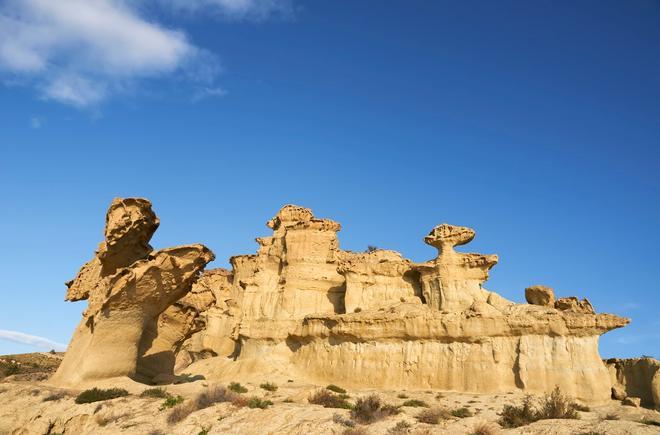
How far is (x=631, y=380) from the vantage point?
79.9 feet

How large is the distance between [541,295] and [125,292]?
2269cm

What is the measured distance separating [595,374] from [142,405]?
19704 mm

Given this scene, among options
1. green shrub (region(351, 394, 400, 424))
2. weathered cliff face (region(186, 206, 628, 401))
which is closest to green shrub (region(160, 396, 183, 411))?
green shrub (region(351, 394, 400, 424))

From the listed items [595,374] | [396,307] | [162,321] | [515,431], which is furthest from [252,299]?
[515,431]

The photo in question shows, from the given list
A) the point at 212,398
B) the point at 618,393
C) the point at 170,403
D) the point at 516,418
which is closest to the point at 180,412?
the point at 212,398

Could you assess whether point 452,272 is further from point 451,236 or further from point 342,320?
point 342,320

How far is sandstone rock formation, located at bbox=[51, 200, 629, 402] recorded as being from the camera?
2380cm

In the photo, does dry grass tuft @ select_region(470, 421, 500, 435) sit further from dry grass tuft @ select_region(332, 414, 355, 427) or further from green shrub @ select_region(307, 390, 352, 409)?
green shrub @ select_region(307, 390, 352, 409)

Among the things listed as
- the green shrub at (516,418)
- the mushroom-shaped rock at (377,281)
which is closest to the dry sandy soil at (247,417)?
the green shrub at (516,418)

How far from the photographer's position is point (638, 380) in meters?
24.0

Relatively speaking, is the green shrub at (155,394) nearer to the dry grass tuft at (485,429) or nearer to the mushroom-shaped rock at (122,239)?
the mushroom-shaped rock at (122,239)

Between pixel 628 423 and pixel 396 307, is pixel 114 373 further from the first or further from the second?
pixel 628 423

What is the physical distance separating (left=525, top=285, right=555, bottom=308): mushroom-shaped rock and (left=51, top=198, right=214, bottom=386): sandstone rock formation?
1872 cm

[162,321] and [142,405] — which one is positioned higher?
[162,321]
